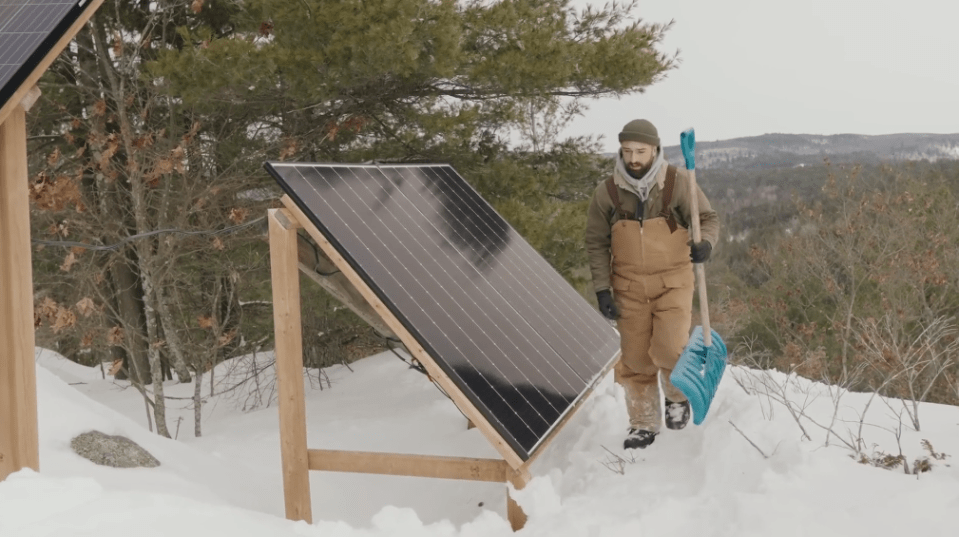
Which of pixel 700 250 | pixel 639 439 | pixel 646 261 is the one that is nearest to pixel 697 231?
pixel 700 250

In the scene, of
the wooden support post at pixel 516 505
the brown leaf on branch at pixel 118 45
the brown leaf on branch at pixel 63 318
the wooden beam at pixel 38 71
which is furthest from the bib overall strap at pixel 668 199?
the brown leaf on branch at pixel 118 45

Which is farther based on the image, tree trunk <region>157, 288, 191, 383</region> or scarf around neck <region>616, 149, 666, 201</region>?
tree trunk <region>157, 288, 191, 383</region>

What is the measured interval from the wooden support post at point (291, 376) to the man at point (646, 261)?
1987 millimetres

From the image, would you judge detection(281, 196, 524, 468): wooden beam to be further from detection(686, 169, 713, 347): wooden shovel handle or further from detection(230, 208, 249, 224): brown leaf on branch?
detection(230, 208, 249, 224): brown leaf on branch

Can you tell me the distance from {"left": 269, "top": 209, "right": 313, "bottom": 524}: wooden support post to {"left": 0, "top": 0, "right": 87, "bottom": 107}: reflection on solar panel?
1544 millimetres

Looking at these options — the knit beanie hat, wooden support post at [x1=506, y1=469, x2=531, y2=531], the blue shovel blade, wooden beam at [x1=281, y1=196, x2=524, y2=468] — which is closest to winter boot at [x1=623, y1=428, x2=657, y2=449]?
the blue shovel blade

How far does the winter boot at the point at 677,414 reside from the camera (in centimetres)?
619

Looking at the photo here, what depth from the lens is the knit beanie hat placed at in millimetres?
5688

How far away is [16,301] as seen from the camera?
17.1ft

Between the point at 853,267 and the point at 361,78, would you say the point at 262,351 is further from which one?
the point at 853,267

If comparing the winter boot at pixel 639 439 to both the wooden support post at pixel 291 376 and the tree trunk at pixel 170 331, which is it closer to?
the wooden support post at pixel 291 376

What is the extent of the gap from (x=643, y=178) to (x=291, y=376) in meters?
2.60

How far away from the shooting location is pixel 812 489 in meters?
4.70

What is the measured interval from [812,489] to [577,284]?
26.8 ft
